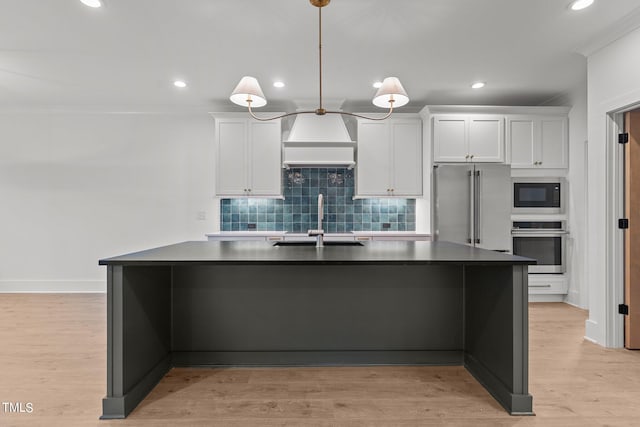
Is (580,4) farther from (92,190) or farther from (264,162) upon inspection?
(92,190)

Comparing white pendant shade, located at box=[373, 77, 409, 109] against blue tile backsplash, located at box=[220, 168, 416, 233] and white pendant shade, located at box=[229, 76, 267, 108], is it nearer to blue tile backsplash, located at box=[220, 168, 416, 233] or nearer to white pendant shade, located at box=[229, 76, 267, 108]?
white pendant shade, located at box=[229, 76, 267, 108]

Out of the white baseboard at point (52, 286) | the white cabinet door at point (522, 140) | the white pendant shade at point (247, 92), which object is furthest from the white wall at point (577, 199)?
the white baseboard at point (52, 286)

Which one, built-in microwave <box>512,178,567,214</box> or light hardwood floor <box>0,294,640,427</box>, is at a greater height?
built-in microwave <box>512,178,567,214</box>

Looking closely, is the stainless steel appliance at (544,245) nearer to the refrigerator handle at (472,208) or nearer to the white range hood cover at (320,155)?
the refrigerator handle at (472,208)

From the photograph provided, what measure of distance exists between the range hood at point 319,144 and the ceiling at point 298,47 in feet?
1.02

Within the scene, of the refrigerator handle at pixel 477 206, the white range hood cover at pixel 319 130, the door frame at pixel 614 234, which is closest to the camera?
the door frame at pixel 614 234

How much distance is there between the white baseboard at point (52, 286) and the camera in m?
5.02

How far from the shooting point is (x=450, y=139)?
4.45 m

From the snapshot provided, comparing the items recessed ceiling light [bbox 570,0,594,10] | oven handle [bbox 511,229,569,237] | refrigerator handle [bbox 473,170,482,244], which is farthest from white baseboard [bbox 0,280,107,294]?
recessed ceiling light [bbox 570,0,594,10]

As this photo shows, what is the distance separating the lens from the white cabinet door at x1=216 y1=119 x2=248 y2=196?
4.68m

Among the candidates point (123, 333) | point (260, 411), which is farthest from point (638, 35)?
point (123, 333)

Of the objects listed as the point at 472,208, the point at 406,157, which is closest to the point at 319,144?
the point at 406,157

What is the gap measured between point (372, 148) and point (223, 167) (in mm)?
1952

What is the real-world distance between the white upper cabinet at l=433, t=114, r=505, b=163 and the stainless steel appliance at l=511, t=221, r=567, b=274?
926 mm
